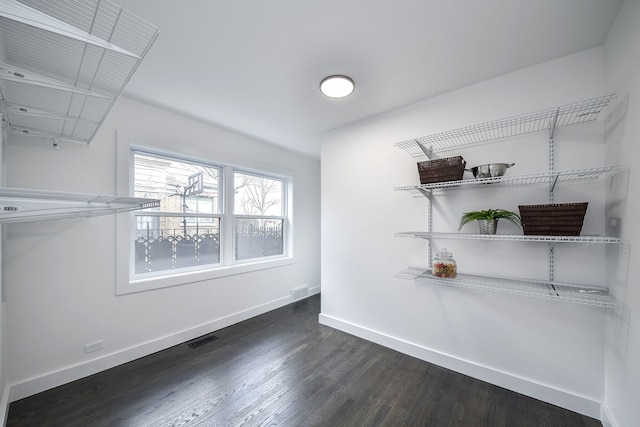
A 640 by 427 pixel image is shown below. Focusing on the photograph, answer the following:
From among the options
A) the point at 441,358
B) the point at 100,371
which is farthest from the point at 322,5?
the point at 100,371

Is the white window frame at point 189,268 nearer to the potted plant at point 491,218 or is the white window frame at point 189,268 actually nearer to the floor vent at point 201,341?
the floor vent at point 201,341

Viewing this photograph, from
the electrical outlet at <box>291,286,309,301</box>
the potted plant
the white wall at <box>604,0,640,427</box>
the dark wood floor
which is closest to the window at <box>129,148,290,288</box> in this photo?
the electrical outlet at <box>291,286,309,301</box>

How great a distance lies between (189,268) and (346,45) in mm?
2731

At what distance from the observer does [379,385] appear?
1.96 m

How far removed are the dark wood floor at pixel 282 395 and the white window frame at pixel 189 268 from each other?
27.9 inches

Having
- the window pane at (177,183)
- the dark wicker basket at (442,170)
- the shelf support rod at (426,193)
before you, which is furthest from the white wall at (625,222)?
the window pane at (177,183)

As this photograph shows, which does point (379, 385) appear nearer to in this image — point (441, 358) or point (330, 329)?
point (441, 358)

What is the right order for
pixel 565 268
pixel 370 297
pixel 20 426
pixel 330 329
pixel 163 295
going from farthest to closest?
pixel 330 329
pixel 370 297
pixel 163 295
pixel 565 268
pixel 20 426

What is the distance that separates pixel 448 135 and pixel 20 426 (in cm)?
363

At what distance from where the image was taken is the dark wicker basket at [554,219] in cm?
150

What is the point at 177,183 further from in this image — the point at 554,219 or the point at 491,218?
the point at 554,219

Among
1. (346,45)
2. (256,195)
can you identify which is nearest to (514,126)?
(346,45)

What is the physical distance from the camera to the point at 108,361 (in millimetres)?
2145

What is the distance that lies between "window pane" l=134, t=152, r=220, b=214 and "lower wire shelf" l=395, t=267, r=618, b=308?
2.53 m
